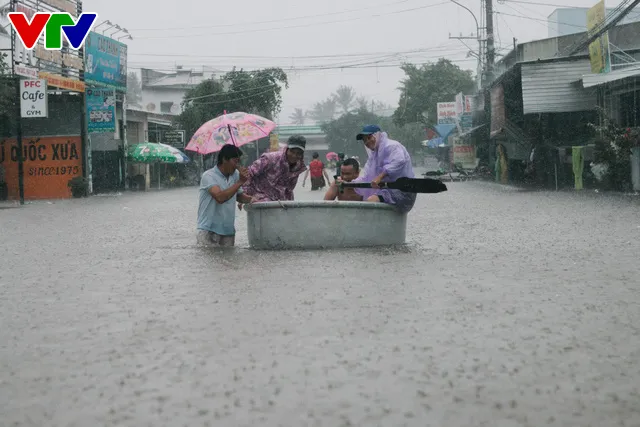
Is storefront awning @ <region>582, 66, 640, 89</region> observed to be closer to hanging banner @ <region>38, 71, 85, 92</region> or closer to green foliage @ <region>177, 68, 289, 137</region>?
hanging banner @ <region>38, 71, 85, 92</region>

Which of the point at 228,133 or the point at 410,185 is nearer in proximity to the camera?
the point at 410,185

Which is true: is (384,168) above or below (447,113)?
below

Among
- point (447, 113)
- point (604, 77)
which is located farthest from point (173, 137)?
point (604, 77)

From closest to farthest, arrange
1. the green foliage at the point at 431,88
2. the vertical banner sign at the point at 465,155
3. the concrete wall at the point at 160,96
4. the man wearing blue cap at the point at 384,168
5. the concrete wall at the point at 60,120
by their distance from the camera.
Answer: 1. the man wearing blue cap at the point at 384,168
2. the concrete wall at the point at 60,120
3. the vertical banner sign at the point at 465,155
4. the green foliage at the point at 431,88
5. the concrete wall at the point at 160,96

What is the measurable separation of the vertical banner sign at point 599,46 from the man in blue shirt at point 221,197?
772 inches

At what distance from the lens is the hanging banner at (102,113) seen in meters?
36.8

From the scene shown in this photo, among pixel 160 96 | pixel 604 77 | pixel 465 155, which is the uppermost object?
pixel 160 96

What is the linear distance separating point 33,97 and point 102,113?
6350mm

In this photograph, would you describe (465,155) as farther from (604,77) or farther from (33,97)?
(33,97)

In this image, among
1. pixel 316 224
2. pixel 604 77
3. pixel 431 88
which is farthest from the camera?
pixel 431 88

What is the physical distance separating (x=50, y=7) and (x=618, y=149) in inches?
857

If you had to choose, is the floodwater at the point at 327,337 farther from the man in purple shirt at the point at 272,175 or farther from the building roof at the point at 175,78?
the building roof at the point at 175,78

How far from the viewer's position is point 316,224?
33.8ft

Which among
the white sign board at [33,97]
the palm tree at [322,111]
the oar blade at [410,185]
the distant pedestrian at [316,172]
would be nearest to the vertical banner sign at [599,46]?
the distant pedestrian at [316,172]
